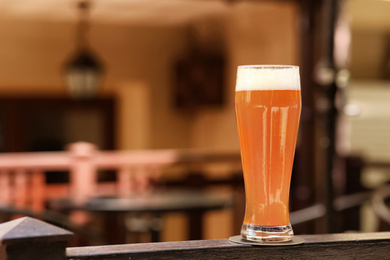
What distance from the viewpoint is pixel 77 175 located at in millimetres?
5316

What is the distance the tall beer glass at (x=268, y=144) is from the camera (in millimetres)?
947

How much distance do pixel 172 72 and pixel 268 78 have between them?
8.25m

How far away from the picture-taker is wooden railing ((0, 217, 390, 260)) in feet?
2.54

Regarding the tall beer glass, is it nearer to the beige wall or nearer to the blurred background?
the blurred background

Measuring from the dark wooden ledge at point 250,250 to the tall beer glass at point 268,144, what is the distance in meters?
0.04

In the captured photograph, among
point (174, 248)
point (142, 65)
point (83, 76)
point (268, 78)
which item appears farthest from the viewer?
point (142, 65)

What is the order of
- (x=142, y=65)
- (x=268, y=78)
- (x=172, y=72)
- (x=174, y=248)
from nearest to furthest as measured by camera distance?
(x=174, y=248), (x=268, y=78), (x=142, y=65), (x=172, y=72)

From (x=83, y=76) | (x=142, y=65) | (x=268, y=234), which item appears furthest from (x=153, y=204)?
(x=142, y=65)

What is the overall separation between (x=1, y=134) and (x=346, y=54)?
5024 mm

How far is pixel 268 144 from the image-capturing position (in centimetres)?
95

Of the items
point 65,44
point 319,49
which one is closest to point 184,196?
point 319,49

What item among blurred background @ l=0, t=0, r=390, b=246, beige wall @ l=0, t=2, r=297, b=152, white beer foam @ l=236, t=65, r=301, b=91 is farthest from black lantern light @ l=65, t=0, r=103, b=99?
white beer foam @ l=236, t=65, r=301, b=91

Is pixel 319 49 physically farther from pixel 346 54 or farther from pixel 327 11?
pixel 327 11

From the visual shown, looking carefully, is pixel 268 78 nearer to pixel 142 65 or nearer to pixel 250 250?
pixel 250 250
